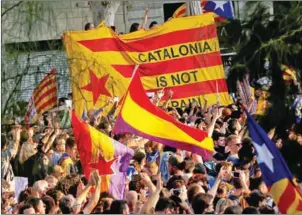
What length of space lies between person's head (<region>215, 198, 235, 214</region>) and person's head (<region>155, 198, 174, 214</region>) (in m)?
0.46

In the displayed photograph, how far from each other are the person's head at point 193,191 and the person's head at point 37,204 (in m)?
1.29

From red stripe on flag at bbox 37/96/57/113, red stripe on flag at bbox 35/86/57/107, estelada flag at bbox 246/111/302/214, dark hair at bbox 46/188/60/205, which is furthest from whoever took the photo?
red stripe on flag at bbox 37/96/57/113

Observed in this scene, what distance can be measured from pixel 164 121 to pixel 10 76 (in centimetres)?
300

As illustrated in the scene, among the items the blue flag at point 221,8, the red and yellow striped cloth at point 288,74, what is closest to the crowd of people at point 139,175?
the red and yellow striped cloth at point 288,74

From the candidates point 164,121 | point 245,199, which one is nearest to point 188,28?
point 164,121

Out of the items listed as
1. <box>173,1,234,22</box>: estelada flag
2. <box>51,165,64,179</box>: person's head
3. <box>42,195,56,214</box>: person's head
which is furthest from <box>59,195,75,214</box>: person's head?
<box>173,1,234,22</box>: estelada flag

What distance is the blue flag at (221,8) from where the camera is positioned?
60.3 ft

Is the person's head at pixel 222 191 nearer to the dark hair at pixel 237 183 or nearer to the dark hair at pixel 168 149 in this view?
the dark hair at pixel 237 183

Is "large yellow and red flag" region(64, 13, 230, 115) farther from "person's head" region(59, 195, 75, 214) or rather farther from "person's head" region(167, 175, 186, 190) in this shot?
"person's head" region(59, 195, 75, 214)

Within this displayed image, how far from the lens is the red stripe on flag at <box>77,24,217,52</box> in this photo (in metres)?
16.0

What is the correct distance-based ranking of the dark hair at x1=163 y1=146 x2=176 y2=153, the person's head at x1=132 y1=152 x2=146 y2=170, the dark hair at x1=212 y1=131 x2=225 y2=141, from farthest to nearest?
the dark hair at x1=212 y1=131 x2=225 y2=141 < the dark hair at x1=163 y1=146 x2=176 y2=153 < the person's head at x1=132 y1=152 x2=146 y2=170

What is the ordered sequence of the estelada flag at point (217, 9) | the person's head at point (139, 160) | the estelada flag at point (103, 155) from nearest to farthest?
the estelada flag at point (103, 155), the person's head at point (139, 160), the estelada flag at point (217, 9)

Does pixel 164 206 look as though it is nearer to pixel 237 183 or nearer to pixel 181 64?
pixel 237 183

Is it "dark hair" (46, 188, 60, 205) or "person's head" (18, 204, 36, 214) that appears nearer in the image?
"person's head" (18, 204, 36, 214)
